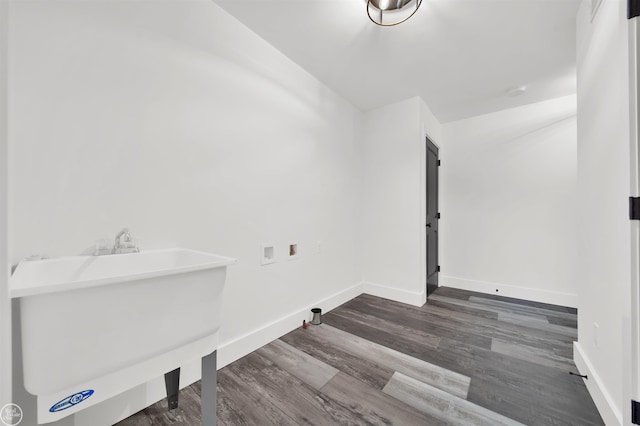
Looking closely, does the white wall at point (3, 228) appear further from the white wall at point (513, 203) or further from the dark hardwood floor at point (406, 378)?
the white wall at point (513, 203)

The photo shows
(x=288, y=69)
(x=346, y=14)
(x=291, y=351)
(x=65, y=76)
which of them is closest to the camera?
(x=65, y=76)

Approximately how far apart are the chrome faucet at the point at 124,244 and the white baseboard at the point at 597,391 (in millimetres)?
2365

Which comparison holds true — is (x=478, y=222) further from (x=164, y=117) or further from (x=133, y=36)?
(x=133, y=36)

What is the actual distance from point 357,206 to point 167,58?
7.77 ft

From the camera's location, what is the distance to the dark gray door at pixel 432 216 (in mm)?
3221

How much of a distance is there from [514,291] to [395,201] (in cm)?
184

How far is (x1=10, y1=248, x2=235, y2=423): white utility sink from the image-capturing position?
0.72m

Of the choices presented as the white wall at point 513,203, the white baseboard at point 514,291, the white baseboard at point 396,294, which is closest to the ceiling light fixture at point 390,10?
the white wall at point 513,203

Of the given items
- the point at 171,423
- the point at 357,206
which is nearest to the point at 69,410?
the point at 171,423

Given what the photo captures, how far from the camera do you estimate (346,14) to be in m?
1.72

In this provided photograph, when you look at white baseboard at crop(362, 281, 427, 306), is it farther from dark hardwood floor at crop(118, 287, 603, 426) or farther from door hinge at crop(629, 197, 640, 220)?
door hinge at crop(629, 197, 640, 220)

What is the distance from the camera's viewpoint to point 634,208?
98 centimetres

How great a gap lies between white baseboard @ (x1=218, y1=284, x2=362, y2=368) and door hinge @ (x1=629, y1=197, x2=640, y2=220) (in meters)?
2.09

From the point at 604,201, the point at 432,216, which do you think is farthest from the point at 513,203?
the point at 604,201
